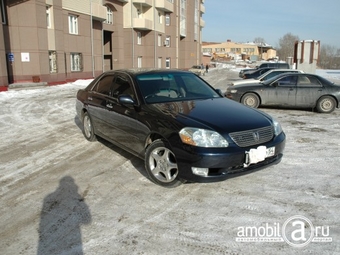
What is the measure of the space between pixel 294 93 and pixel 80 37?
69.5 feet

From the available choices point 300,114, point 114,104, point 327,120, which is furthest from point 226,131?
point 300,114

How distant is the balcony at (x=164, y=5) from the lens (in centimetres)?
4112

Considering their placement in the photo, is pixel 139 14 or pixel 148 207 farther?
pixel 139 14

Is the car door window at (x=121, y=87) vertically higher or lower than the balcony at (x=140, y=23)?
lower

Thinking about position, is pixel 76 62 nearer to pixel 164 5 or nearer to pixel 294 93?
pixel 164 5

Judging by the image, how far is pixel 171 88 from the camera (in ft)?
17.2

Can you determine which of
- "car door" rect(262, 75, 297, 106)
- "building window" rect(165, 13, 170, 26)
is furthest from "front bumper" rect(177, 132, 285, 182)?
"building window" rect(165, 13, 170, 26)

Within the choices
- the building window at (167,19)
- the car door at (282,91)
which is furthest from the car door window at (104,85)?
the building window at (167,19)

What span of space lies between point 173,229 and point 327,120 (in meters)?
8.00

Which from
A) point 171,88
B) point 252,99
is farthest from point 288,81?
point 171,88

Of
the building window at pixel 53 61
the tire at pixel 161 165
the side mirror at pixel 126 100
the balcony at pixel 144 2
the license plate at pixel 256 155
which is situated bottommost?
the tire at pixel 161 165

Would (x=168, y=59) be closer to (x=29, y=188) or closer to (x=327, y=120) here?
(x=327, y=120)

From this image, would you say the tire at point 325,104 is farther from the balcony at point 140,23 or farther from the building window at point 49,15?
the balcony at point 140,23

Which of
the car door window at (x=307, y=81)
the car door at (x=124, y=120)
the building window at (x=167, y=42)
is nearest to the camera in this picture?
the car door at (x=124, y=120)
